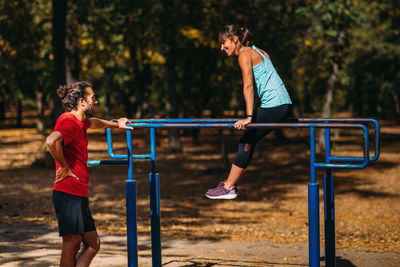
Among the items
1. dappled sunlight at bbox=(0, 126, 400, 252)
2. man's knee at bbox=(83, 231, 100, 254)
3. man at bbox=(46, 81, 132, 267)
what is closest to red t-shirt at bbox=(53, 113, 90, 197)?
man at bbox=(46, 81, 132, 267)

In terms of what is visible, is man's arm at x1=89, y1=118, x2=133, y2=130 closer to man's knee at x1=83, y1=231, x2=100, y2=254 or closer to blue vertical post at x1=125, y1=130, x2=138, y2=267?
blue vertical post at x1=125, y1=130, x2=138, y2=267

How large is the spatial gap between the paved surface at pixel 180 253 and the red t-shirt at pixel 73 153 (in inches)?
82.6

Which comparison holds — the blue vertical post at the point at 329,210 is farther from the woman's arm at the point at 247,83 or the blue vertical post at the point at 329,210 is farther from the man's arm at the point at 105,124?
the man's arm at the point at 105,124

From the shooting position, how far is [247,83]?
179 inches

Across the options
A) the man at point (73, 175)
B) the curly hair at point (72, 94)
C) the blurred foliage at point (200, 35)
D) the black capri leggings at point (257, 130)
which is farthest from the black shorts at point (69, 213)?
the blurred foliage at point (200, 35)

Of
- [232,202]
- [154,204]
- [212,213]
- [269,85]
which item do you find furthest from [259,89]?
[232,202]

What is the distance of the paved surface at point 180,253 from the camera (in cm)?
625

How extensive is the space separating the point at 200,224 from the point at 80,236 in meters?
5.82

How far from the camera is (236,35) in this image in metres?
4.74

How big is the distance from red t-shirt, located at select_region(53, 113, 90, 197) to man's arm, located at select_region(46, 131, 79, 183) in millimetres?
35

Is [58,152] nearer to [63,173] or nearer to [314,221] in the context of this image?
[63,173]

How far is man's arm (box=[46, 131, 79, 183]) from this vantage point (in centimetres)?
392

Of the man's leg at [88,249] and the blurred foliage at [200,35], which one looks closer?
the man's leg at [88,249]

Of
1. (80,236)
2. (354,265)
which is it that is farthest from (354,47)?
(80,236)
